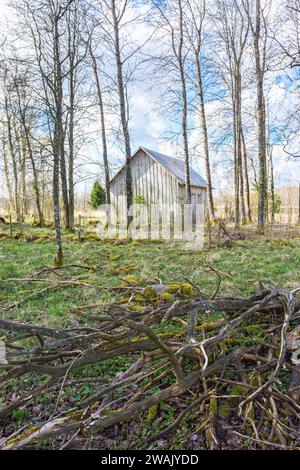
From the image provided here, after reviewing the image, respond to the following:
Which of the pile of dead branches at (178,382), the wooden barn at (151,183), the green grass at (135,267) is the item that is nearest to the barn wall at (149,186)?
the wooden barn at (151,183)

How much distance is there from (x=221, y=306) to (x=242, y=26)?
56.8ft

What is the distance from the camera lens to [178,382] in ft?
6.34

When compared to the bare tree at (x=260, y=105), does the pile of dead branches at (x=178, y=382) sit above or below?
below

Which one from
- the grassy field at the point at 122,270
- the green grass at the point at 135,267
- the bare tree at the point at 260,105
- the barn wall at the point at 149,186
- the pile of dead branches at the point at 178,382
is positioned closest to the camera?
the pile of dead branches at the point at 178,382

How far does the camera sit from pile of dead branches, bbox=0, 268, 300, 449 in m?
1.72

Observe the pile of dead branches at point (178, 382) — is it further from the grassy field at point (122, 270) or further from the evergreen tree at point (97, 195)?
the evergreen tree at point (97, 195)

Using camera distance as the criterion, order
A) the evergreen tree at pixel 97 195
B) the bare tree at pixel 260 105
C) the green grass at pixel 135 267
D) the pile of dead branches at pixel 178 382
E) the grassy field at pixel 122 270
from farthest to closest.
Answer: the evergreen tree at pixel 97 195 → the bare tree at pixel 260 105 → the green grass at pixel 135 267 → the grassy field at pixel 122 270 → the pile of dead branches at pixel 178 382

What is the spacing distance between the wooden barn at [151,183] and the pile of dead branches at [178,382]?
14.6 m

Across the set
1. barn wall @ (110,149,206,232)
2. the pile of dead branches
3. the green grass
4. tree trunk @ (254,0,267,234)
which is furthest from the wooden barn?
the pile of dead branches

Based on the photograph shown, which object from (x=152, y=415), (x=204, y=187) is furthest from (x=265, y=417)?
(x=204, y=187)

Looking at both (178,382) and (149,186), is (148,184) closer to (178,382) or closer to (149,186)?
(149,186)

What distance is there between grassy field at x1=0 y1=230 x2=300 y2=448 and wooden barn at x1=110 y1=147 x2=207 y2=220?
8442 mm

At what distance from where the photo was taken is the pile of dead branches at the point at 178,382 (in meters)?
1.72

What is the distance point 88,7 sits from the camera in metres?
9.11
